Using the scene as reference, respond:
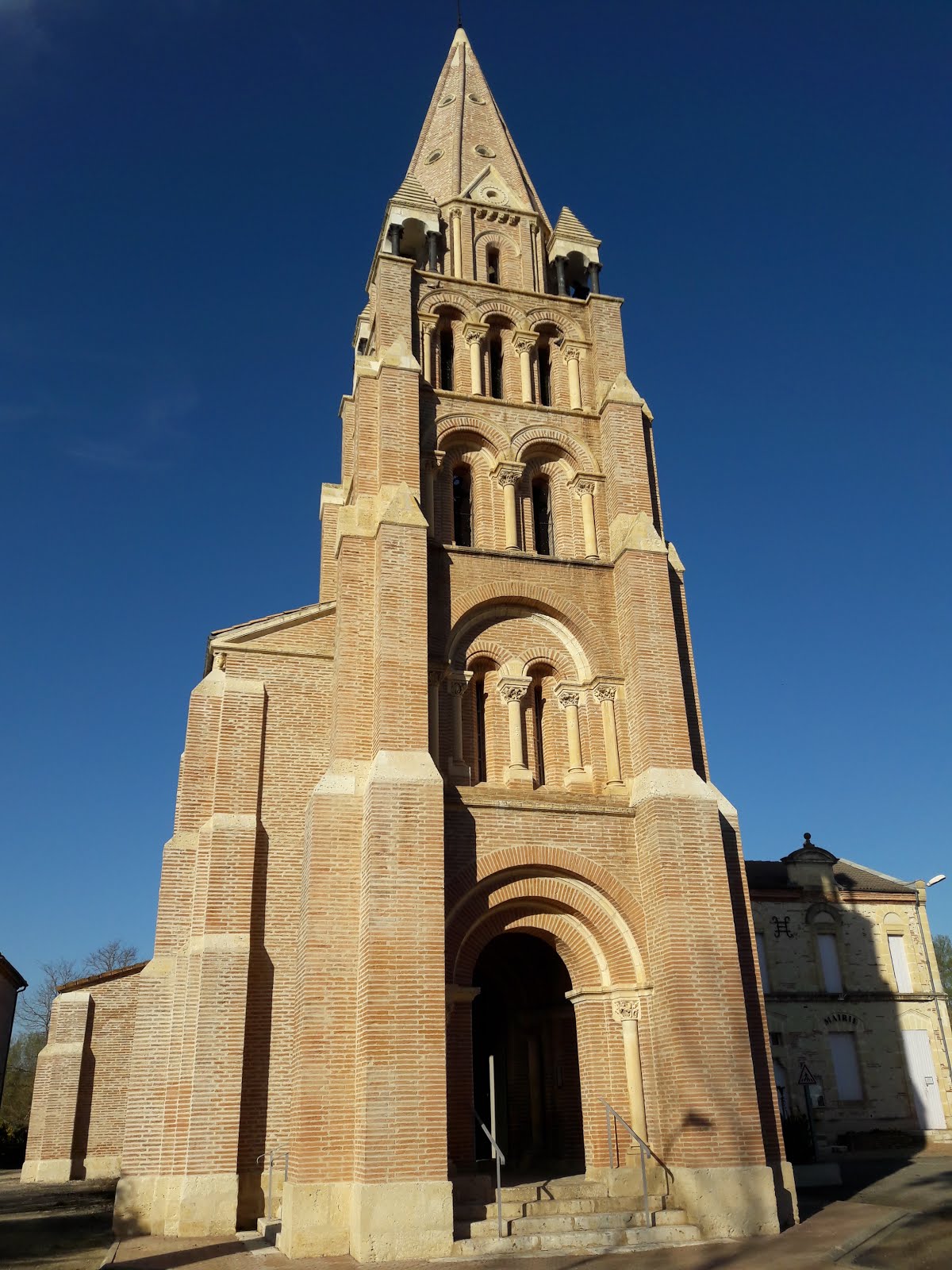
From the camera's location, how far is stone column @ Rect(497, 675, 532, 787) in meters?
17.5

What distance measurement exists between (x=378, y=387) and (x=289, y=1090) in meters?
12.3

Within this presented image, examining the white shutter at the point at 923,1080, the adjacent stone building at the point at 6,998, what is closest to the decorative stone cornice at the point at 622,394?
the white shutter at the point at 923,1080

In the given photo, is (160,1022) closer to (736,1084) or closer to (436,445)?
(736,1084)

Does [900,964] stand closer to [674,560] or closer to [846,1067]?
[846,1067]

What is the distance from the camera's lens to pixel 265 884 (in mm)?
17609

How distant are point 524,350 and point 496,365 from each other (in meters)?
0.73

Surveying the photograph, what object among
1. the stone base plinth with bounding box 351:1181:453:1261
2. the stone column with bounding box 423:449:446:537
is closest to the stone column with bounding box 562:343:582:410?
the stone column with bounding box 423:449:446:537

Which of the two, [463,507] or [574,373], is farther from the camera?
[574,373]

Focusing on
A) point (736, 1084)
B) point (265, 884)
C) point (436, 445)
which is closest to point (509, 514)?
point (436, 445)

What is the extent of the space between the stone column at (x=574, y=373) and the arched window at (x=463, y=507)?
2.77 meters

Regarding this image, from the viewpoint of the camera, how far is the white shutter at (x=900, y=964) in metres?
34.1

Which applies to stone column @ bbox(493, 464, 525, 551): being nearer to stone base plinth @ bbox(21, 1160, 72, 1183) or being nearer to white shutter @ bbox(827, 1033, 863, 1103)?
stone base plinth @ bbox(21, 1160, 72, 1183)

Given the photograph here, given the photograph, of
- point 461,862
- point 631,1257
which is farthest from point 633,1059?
point 461,862

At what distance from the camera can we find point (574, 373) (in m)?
21.7
